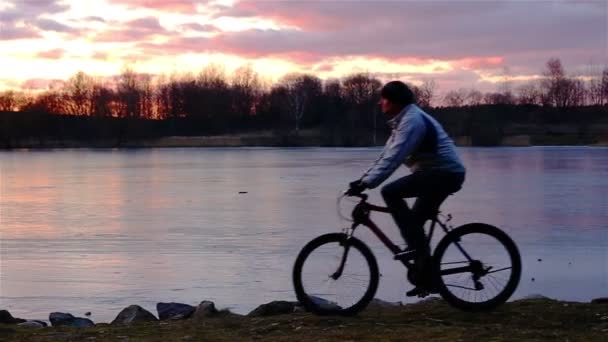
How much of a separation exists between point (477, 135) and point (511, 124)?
1439 centimetres

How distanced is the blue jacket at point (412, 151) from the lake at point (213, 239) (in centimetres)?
303

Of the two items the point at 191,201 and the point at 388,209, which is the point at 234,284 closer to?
the point at 388,209

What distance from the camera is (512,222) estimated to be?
15750 mm

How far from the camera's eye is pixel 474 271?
6.05m

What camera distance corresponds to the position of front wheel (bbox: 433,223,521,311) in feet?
19.6

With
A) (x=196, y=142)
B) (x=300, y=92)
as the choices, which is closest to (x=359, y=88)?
(x=300, y=92)

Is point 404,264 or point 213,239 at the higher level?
point 404,264

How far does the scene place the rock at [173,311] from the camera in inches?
293

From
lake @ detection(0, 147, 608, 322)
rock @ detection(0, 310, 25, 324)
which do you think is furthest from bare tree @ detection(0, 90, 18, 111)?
rock @ detection(0, 310, 25, 324)

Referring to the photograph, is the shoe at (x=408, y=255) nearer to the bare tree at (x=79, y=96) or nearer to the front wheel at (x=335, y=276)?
the front wheel at (x=335, y=276)

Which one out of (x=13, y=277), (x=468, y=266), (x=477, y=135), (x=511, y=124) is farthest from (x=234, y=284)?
(x=511, y=124)

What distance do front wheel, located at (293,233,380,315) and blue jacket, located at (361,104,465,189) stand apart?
0.59 metres

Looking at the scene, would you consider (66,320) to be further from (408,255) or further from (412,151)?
(412,151)

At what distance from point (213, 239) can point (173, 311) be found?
19.4 feet
